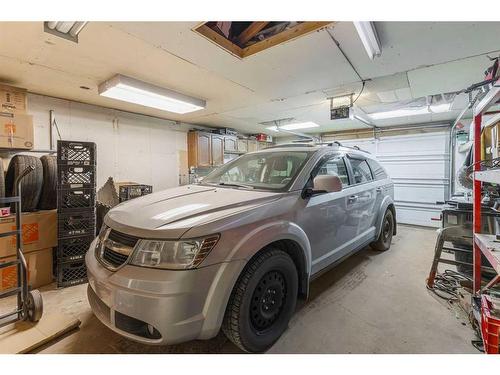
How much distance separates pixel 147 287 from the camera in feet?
4.25

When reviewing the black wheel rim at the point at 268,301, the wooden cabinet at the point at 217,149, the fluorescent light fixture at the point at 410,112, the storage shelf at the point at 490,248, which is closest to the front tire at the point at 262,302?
the black wheel rim at the point at 268,301

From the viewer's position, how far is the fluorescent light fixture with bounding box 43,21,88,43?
1.93 meters

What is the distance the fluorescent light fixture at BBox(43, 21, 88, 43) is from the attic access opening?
96cm

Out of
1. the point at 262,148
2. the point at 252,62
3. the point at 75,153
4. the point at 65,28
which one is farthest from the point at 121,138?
the point at 252,62

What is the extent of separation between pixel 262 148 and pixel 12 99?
334cm

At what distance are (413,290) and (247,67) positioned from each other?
124 inches

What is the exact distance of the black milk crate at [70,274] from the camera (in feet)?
9.16

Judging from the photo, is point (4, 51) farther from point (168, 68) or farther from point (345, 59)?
point (345, 59)

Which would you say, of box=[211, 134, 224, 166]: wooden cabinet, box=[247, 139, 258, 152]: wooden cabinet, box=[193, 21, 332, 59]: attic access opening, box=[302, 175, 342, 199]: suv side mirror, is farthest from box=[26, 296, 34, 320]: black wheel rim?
box=[247, 139, 258, 152]: wooden cabinet

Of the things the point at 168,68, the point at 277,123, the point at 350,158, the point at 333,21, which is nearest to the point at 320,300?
the point at 350,158

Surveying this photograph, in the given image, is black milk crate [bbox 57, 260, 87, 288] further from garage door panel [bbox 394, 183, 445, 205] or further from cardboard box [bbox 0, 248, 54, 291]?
garage door panel [bbox 394, 183, 445, 205]

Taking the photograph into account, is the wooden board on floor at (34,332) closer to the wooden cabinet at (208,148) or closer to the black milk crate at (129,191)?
the black milk crate at (129,191)
